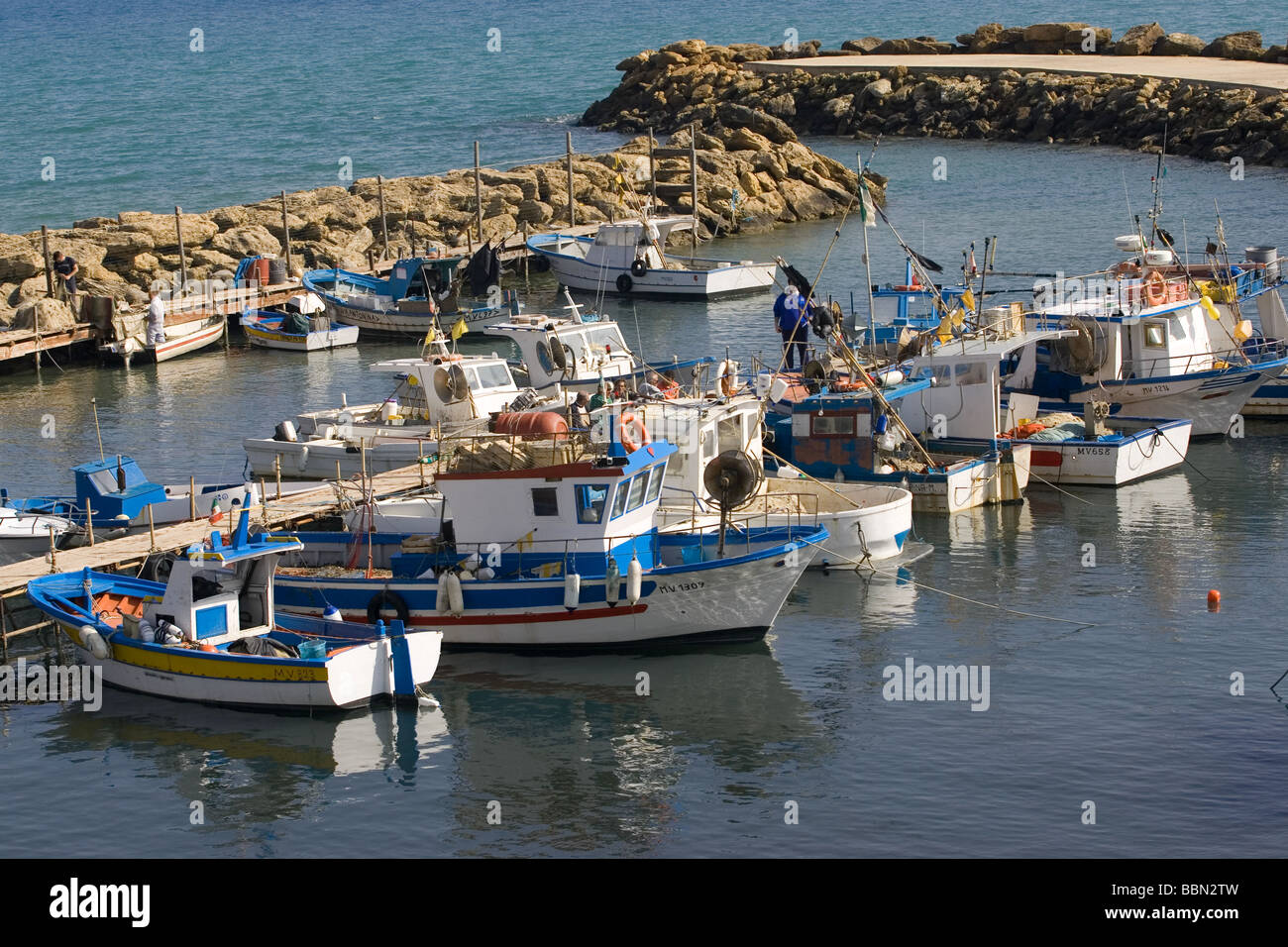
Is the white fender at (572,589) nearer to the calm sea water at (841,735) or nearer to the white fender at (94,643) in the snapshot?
the calm sea water at (841,735)

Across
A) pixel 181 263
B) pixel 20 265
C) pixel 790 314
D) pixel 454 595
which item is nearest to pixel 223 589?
pixel 454 595

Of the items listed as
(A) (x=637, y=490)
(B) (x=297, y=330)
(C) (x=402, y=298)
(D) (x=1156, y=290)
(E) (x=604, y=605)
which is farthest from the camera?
(C) (x=402, y=298)

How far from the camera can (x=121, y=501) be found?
3194 cm

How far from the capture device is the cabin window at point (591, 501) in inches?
1051

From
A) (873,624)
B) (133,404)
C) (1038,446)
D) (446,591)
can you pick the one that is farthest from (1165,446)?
(133,404)

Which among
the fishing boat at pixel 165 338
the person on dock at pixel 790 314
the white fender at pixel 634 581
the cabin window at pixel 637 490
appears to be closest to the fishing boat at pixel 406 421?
the person on dock at pixel 790 314

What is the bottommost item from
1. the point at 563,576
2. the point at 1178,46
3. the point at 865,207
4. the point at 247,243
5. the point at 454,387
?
the point at 563,576

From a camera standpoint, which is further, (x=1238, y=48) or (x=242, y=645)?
(x=1238, y=48)

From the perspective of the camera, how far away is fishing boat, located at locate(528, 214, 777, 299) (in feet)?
183

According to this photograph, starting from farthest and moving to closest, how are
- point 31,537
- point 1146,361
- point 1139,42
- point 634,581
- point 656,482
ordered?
point 1139,42
point 1146,361
point 31,537
point 656,482
point 634,581

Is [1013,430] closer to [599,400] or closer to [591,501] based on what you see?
[599,400]

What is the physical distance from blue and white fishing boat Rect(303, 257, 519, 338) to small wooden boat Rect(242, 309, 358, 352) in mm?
830

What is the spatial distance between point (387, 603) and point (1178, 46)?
7687cm

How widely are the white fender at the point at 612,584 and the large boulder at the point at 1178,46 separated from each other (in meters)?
75.5
